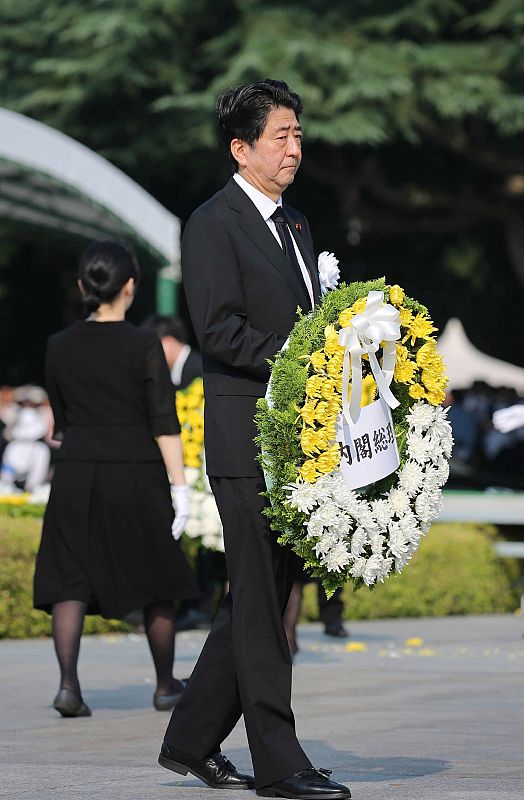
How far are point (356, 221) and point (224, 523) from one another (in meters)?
19.9

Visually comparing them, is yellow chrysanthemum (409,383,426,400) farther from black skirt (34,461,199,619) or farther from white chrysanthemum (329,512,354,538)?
black skirt (34,461,199,619)

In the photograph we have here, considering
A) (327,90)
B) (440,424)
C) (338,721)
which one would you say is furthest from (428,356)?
(327,90)

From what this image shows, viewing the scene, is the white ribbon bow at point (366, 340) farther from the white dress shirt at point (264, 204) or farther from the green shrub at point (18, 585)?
the green shrub at point (18, 585)

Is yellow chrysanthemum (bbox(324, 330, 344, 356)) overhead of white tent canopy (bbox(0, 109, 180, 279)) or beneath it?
beneath

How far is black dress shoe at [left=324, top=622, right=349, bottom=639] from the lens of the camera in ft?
34.8

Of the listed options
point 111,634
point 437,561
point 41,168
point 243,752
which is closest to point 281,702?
point 243,752

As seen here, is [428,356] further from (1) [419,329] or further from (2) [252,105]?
(2) [252,105]

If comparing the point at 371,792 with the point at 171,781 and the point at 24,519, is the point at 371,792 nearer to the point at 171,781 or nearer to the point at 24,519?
the point at 171,781

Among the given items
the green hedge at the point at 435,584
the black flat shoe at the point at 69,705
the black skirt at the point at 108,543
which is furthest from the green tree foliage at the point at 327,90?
the black flat shoe at the point at 69,705

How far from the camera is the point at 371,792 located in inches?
193

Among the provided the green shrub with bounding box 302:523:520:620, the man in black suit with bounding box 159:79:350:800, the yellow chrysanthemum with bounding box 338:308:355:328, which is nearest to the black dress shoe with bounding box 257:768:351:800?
the man in black suit with bounding box 159:79:350:800

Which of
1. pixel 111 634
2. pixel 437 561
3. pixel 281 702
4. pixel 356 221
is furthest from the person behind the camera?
pixel 356 221

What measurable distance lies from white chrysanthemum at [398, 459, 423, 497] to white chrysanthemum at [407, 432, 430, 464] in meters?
0.02

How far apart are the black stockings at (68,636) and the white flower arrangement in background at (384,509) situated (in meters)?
2.44
